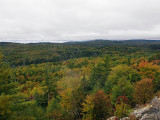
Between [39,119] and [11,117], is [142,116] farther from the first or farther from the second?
[39,119]

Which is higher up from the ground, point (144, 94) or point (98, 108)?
point (144, 94)

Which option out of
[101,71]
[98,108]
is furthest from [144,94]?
[101,71]

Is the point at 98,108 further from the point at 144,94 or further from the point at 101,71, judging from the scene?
the point at 101,71

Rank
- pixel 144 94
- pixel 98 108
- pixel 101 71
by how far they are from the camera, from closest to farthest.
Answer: pixel 144 94, pixel 98 108, pixel 101 71

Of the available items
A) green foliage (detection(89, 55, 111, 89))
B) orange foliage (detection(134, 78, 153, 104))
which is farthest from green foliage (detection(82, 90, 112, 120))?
green foliage (detection(89, 55, 111, 89))

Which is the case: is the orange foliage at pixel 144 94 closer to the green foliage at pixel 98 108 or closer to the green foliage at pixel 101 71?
the green foliage at pixel 98 108

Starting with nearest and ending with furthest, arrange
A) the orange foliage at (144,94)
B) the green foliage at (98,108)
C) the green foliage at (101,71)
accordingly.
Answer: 1. the orange foliage at (144,94)
2. the green foliage at (98,108)
3. the green foliage at (101,71)

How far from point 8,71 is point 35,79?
55.4m

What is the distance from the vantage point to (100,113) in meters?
12.1

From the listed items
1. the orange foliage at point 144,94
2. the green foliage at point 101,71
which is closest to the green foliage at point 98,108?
the orange foliage at point 144,94

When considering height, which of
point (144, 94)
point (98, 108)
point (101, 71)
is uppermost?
point (144, 94)

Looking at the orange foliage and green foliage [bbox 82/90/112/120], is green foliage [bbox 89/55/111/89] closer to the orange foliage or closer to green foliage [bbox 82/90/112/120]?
the orange foliage

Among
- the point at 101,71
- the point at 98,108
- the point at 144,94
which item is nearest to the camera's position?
the point at 144,94

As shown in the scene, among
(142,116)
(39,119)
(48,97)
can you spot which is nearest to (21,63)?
(48,97)
